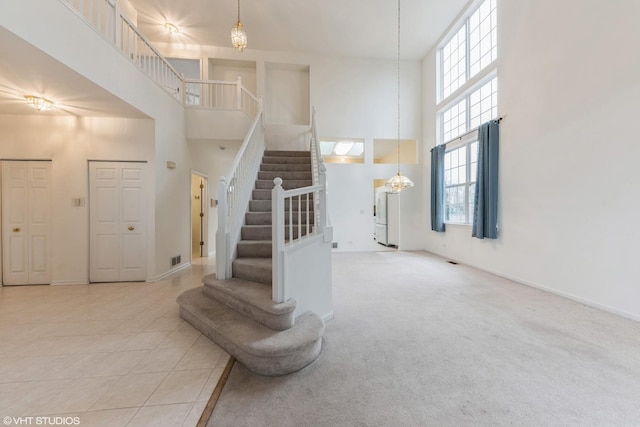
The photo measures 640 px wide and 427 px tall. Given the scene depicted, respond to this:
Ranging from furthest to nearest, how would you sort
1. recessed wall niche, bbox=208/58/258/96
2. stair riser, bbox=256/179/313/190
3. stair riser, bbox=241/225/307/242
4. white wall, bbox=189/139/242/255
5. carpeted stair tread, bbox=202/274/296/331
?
recessed wall niche, bbox=208/58/258/96 < white wall, bbox=189/139/242/255 < stair riser, bbox=256/179/313/190 < stair riser, bbox=241/225/307/242 < carpeted stair tread, bbox=202/274/296/331

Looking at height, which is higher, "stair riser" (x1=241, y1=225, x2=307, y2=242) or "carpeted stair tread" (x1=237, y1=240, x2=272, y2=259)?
"stair riser" (x1=241, y1=225, x2=307, y2=242)

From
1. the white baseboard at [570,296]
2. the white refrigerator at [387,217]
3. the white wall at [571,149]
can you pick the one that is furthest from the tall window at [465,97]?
the white refrigerator at [387,217]

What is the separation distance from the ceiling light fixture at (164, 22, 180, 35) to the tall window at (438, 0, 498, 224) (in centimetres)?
692

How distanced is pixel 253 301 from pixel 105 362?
125 centimetres

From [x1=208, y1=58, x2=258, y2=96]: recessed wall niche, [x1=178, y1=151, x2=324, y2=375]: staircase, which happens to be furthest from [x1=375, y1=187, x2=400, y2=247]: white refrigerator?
[x1=208, y1=58, x2=258, y2=96]: recessed wall niche

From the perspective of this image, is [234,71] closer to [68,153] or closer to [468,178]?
[68,153]

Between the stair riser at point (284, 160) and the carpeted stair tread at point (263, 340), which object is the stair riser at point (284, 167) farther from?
the carpeted stair tread at point (263, 340)

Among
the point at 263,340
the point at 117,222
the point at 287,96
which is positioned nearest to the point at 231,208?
the point at 263,340

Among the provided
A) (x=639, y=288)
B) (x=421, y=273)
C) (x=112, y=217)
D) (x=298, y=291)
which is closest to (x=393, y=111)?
(x=421, y=273)

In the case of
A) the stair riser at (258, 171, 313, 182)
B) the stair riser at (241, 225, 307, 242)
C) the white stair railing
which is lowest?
the stair riser at (241, 225, 307, 242)

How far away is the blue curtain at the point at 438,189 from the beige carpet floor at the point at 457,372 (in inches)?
125

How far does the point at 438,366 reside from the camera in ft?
6.28

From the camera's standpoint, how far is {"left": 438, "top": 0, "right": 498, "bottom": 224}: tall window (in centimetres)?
495

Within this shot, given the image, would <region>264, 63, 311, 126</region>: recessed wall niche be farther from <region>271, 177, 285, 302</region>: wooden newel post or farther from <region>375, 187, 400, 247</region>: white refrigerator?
<region>271, 177, 285, 302</region>: wooden newel post
